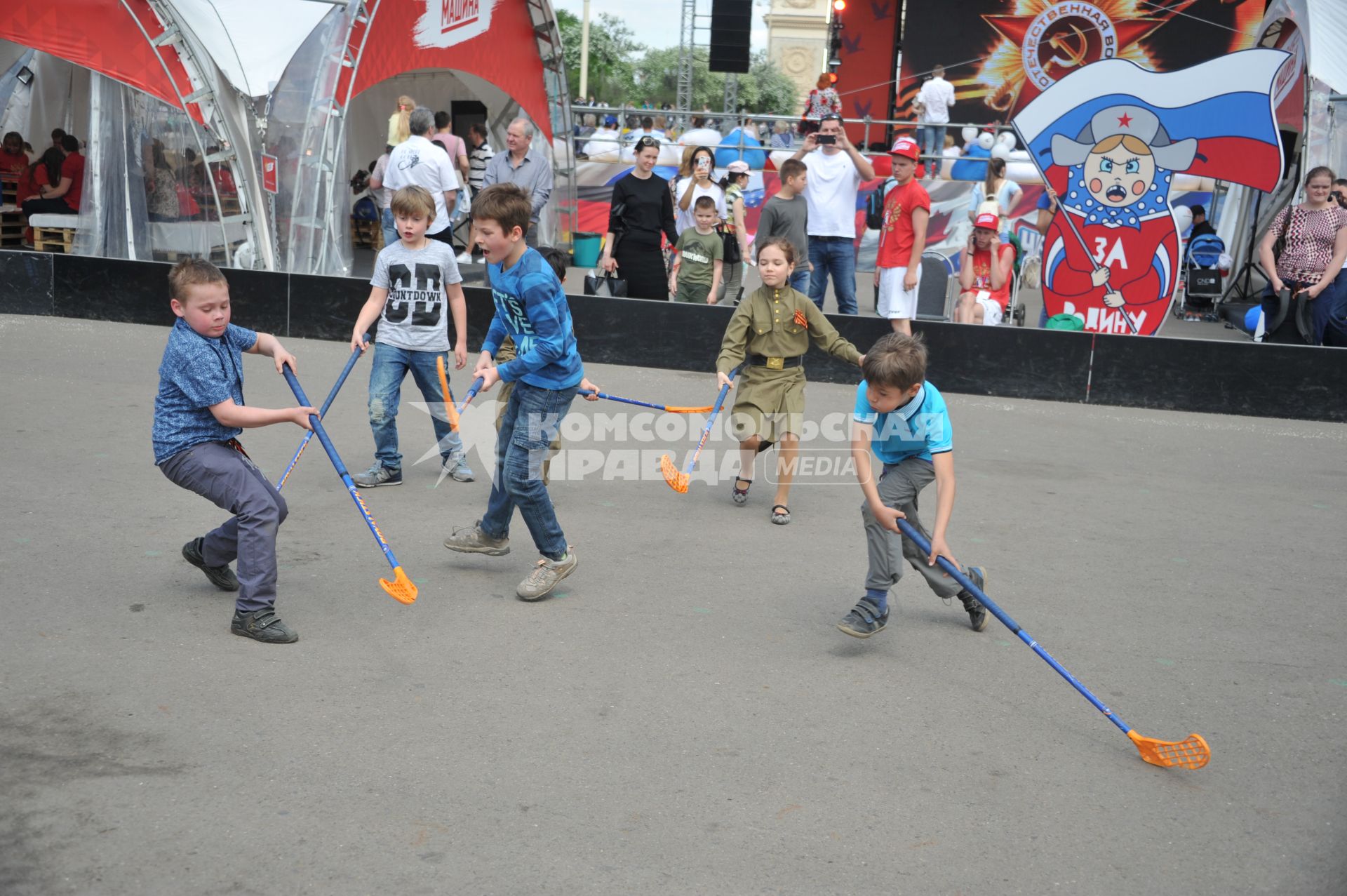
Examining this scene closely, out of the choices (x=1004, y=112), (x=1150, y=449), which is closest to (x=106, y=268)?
(x=1150, y=449)

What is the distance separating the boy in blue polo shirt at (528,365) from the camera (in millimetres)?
4832

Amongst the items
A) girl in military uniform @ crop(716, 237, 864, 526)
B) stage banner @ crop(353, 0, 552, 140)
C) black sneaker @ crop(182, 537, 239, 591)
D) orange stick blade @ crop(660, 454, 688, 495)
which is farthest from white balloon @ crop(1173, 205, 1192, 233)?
black sneaker @ crop(182, 537, 239, 591)

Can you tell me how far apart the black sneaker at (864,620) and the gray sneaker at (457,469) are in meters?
2.90

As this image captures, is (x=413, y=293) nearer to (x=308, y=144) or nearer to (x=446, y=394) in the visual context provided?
(x=446, y=394)

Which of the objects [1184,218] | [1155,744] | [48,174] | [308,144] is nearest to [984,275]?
[1184,218]

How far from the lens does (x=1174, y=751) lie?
151 inches

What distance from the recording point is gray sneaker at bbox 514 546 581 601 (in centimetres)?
506

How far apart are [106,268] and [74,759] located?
8502mm

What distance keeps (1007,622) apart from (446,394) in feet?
11.9

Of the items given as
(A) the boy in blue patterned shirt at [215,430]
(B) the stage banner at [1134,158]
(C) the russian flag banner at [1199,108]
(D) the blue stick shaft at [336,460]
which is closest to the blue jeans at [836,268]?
(B) the stage banner at [1134,158]

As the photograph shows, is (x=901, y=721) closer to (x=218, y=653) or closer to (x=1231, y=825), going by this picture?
(x=1231, y=825)

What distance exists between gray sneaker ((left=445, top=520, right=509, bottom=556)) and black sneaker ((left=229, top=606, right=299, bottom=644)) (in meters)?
1.12

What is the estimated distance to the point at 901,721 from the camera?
4125 mm

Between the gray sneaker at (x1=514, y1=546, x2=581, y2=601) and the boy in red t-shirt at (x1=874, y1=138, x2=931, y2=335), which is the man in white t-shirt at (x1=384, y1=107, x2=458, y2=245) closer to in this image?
the boy in red t-shirt at (x1=874, y1=138, x2=931, y2=335)
